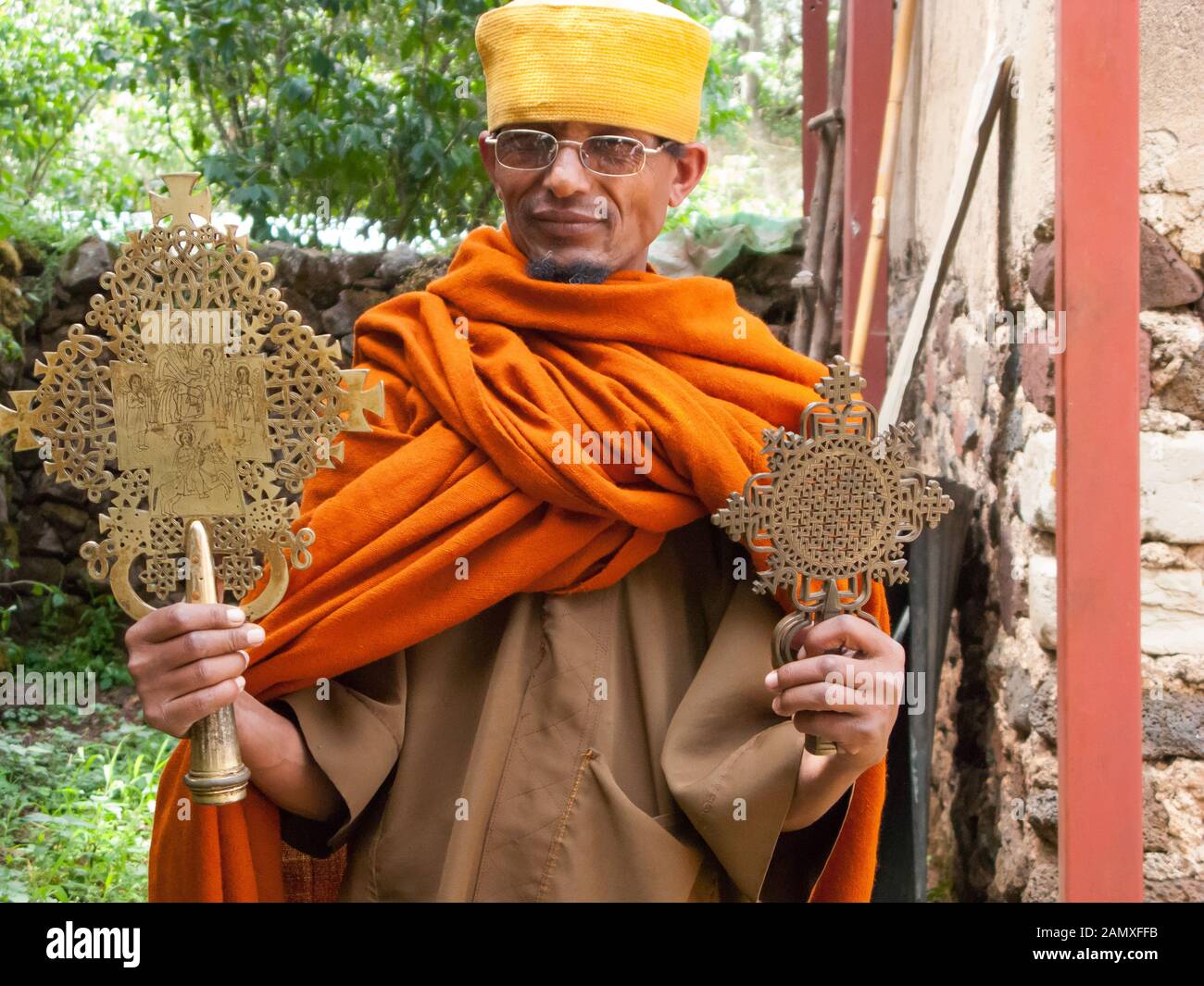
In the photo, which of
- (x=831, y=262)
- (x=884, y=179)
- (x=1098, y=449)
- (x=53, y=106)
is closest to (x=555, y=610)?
(x=1098, y=449)

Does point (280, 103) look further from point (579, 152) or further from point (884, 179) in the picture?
point (579, 152)

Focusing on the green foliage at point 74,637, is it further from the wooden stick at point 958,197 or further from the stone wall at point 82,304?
the wooden stick at point 958,197

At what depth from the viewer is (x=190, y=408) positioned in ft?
5.45

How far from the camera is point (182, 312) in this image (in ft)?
5.41

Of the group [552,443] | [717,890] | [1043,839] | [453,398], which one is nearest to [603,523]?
[552,443]

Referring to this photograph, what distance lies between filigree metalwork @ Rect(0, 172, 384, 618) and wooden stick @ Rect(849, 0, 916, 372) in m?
2.65

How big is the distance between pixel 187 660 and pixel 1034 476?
1.94 metres

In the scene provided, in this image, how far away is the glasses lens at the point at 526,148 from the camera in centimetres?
194

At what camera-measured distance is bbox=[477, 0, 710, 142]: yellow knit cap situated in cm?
194

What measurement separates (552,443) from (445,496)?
0.17 m

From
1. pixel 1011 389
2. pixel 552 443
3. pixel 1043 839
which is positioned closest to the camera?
pixel 552 443
